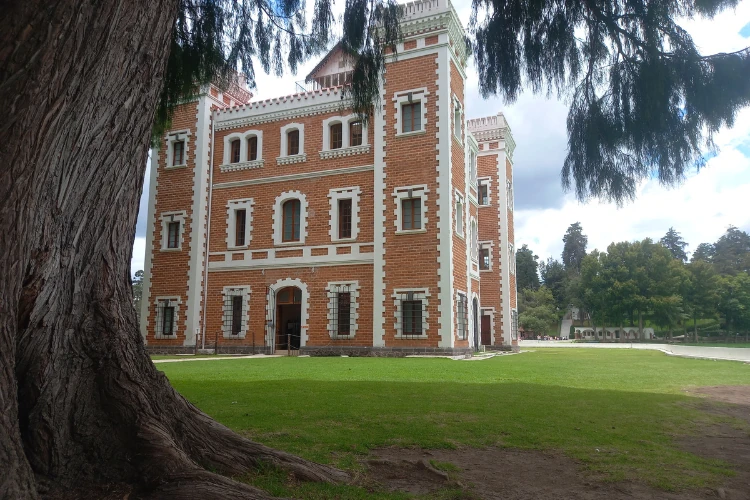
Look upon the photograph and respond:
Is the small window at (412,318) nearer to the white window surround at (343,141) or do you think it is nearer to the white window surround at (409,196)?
the white window surround at (409,196)

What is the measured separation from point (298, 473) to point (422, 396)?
4128 millimetres

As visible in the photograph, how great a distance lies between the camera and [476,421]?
565 centimetres

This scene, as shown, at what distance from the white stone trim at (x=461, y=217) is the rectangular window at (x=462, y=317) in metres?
→ 2.47

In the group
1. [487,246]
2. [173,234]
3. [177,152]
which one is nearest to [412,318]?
[173,234]

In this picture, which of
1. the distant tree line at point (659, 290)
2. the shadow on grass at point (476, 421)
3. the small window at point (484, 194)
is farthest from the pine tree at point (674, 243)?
the shadow on grass at point (476, 421)

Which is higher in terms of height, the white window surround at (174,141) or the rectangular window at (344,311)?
the white window surround at (174,141)

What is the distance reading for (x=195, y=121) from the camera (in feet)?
79.6

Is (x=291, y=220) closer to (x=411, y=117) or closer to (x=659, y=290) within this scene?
(x=411, y=117)

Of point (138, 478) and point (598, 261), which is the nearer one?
point (138, 478)

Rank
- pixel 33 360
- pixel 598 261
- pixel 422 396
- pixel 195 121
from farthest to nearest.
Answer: pixel 598 261
pixel 195 121
pixel 422 396
pixel 33 360

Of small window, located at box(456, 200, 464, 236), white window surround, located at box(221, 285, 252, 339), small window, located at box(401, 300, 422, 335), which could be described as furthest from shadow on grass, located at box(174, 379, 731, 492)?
white window surround, located at box(221, 285, 252, 339)

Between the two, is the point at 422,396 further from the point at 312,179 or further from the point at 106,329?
the point at 312,179

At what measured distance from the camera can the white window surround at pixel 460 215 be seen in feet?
68.6

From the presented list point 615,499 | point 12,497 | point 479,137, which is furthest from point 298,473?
point 479,137
